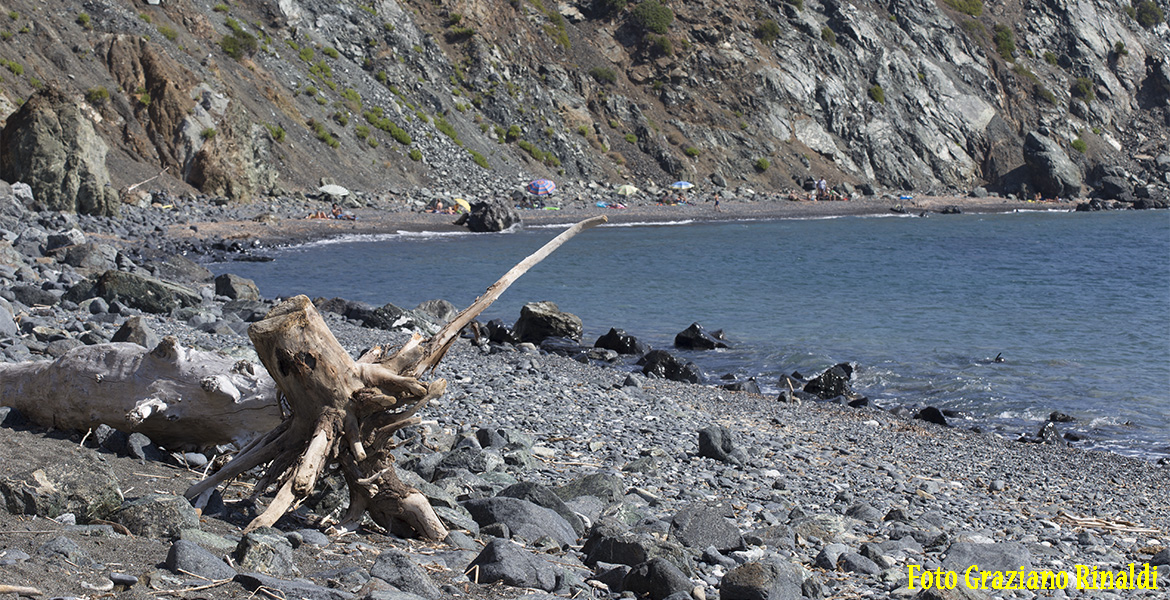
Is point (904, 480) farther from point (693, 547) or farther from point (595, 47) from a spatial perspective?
point (595, 47)

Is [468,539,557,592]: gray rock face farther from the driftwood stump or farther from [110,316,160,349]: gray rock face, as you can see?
[110,316,160,349]: gray rock face

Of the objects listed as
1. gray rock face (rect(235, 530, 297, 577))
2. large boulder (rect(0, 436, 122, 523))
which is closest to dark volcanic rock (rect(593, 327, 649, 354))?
large boulder (rect(0, 436, 122, 523))

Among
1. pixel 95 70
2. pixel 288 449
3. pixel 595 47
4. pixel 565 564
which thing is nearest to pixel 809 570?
pixel 565 564

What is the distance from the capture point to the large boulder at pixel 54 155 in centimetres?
2886

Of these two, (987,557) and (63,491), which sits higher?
(63,491)

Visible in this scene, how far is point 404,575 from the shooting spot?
4.34m

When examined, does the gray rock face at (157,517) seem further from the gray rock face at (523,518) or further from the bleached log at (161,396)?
the gray rock face at (523,518)

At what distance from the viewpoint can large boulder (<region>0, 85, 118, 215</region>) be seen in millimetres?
28859

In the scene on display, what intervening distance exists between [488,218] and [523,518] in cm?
3666

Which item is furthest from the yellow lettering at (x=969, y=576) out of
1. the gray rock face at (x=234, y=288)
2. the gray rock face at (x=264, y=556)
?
the gray rock face at (x=234, y=288)

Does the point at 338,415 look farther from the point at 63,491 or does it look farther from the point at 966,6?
the point at 966,6

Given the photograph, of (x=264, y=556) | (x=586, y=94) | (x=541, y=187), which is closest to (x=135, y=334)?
(x=264, y=556)

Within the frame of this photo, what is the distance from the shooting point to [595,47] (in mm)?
72125

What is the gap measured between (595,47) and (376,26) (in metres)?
19.6
